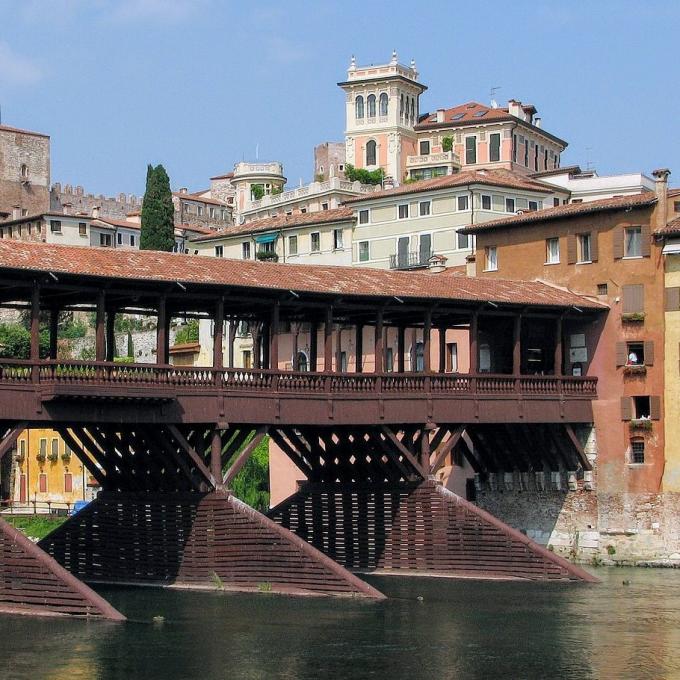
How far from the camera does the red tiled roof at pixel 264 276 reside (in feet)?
137

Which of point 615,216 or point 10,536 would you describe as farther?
point 615,216

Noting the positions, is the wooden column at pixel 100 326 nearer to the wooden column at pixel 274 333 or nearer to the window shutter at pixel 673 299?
the wooden column at pixel 274 333

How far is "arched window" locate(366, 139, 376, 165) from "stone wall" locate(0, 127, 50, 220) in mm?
27514

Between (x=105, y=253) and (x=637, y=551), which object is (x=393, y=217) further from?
(x=105, y=253)

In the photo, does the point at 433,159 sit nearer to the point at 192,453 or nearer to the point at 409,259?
the point at 409,259

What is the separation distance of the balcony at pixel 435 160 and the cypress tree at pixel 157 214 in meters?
30.1

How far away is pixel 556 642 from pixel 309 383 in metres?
12.8

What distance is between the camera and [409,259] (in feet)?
306

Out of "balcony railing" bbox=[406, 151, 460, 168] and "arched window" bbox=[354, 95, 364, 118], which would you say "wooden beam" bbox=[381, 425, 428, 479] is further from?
"arched window" bbox=[354, 95, 364, 118]

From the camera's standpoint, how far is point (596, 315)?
54.7m

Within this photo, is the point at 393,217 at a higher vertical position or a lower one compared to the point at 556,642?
higher

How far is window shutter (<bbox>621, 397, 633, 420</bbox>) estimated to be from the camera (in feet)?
A: 176

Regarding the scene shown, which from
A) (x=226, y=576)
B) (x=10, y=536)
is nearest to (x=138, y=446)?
(x=226, y=576)

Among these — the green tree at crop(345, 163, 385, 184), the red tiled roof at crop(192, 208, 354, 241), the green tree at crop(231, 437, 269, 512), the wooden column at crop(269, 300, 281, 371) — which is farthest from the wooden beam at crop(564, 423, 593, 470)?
the green tree at crop(345, 163, 385, 184)
